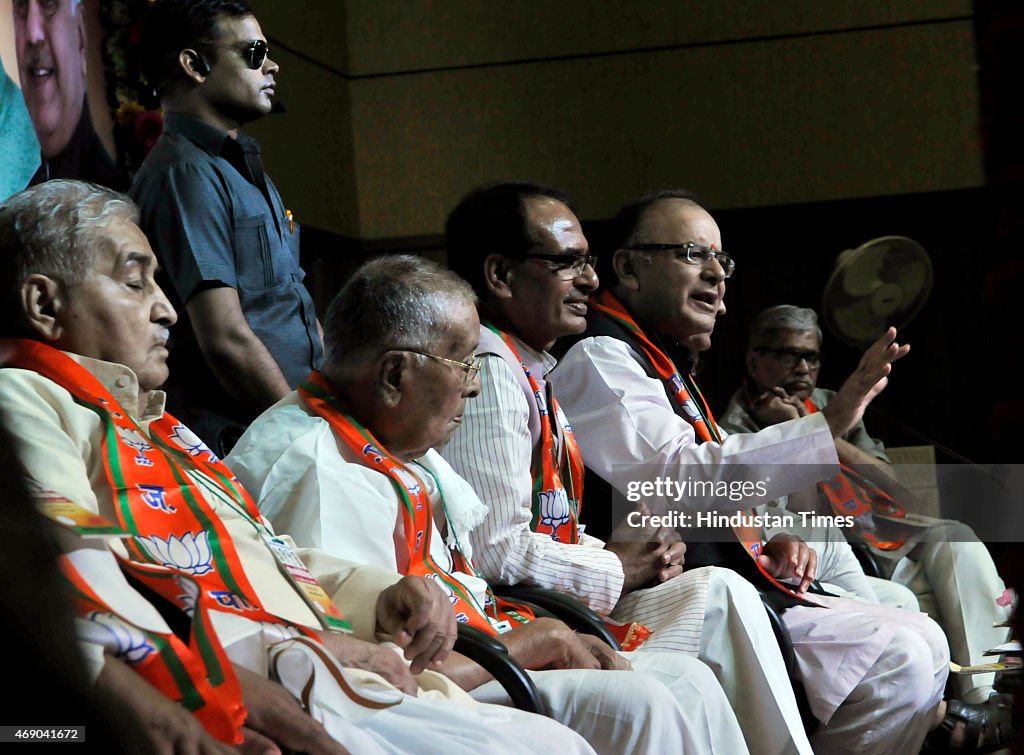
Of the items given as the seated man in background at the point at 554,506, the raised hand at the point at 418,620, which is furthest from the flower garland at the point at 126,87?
the raised hand at the point at 418,620

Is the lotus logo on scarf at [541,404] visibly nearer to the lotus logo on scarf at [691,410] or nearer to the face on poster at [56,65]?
the lotus logo on scarf at [691,410]

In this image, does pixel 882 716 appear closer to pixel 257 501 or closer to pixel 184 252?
pixel 257 501

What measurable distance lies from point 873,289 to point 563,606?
3.72m

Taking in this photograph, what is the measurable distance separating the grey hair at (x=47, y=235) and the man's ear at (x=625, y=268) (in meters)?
1.59

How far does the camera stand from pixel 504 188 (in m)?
2.74

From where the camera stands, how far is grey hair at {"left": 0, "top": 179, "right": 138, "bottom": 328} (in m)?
1.52

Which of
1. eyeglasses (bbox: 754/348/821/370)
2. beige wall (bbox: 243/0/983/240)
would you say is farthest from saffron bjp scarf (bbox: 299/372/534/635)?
beige wall (bbox: 243/0/983/240)

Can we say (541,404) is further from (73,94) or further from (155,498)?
(73,94)

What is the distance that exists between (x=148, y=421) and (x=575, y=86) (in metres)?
5.77

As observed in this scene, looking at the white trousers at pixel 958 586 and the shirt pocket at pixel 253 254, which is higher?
the shirt pocket at pixel 253 254

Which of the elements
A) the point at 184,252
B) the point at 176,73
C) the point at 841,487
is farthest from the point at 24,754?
the point at 841,487

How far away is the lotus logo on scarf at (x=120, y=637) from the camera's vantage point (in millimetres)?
1101

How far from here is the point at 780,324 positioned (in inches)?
174

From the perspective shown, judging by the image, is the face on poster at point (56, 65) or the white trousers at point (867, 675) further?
the face on poster at point (56, 65)
